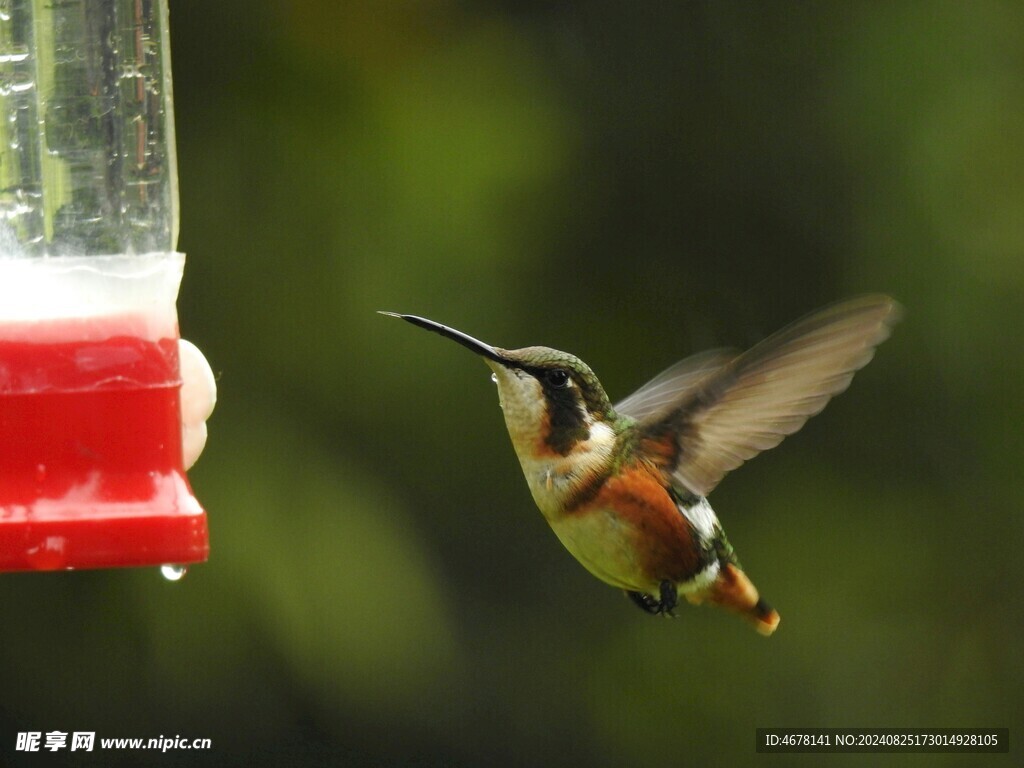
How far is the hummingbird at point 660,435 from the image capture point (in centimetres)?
292

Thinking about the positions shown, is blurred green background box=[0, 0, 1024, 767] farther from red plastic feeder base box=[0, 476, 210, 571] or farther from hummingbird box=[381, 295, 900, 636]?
red plastic feeder base box=[0, 476, 210, 571]

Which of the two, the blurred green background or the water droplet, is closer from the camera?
the water droplet

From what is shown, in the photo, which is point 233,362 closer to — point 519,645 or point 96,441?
point 519,645

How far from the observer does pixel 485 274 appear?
534 cm

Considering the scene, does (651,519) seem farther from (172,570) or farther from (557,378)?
(172,570)

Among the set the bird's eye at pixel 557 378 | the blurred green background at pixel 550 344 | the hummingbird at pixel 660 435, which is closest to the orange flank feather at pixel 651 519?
the hummingbird at pixel 660 435

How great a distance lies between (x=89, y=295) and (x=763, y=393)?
1.43 meters

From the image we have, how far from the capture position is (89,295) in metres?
2.41

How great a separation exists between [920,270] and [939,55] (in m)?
0.82

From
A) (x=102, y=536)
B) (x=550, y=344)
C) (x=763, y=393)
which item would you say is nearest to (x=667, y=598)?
(x=763, y=393)

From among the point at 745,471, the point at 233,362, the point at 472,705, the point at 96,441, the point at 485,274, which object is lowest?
the point at 472,705

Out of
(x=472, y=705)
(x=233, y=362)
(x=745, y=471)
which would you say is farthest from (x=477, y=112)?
(x=472, y=705)

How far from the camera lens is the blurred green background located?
5.15m

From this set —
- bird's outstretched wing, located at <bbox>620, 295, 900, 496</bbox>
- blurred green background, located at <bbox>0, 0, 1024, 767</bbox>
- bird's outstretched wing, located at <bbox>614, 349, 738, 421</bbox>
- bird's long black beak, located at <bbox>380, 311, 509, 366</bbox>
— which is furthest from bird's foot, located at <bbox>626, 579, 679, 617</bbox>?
blurred green background, located at <bbox>0, 0, 1024, 767</bbox>
